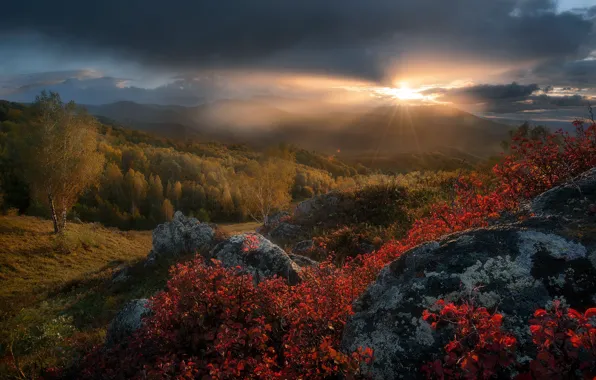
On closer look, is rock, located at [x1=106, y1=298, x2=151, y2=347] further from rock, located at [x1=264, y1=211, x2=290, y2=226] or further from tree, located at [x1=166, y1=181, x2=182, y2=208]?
tree, located at [x1=166, y1=181, x2=182, y2=208]

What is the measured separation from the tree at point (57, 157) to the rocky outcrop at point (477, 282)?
3907 centimetres

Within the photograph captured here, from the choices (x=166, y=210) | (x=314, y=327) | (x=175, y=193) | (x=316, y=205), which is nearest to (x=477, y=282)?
(x=314, y=327)

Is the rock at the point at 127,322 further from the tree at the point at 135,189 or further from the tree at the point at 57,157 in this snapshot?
the tree at the point at 135,189

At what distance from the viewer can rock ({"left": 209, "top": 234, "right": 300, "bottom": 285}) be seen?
9.09m

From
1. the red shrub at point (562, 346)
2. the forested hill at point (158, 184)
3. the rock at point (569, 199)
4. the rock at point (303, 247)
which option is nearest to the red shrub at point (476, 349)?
the red shrub at point (562, 346)

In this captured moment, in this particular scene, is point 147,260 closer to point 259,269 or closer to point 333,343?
point 259,269

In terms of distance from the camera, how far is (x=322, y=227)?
20.7 m

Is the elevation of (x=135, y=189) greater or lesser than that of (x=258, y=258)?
lesser

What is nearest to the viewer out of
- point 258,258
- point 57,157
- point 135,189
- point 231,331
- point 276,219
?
point 231,331

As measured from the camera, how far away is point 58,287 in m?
24.0

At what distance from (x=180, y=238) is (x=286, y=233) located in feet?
22.1

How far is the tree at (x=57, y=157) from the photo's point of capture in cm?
3325

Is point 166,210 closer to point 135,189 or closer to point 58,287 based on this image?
point 135,189

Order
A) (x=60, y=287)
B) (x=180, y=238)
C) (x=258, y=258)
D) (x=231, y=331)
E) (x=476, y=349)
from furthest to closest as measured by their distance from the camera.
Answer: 1. (x=60, y=287)
2. (x=180, y=238)
3. (x=258, y=258)
4. (x=231, y=331)
5. (x=476, y=349)
